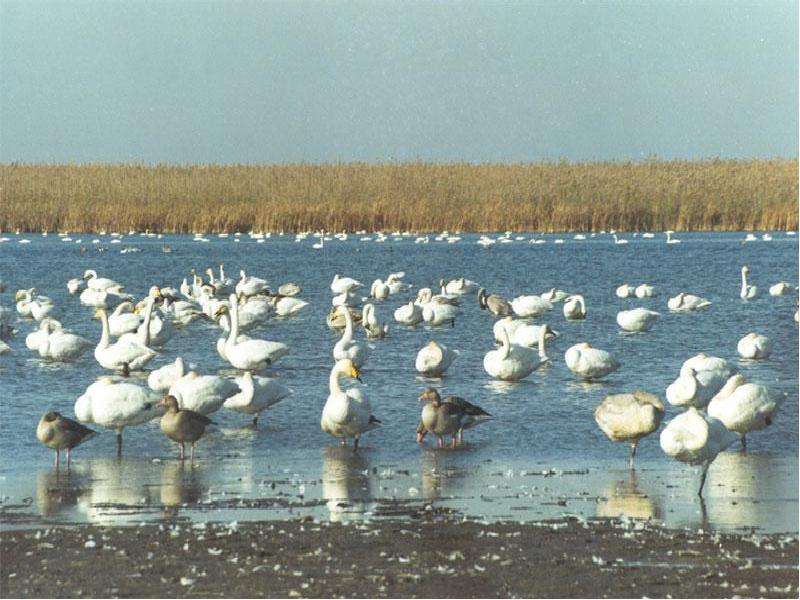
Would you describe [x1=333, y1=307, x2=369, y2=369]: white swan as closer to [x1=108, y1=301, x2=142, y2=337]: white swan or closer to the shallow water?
the shallow water

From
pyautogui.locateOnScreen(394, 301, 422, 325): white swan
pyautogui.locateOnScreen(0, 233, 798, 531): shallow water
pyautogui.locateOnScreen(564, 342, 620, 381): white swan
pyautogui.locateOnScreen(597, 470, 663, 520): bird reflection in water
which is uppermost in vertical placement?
pyautogui.locateOnScreen(394, 301, 422, 325): white swan

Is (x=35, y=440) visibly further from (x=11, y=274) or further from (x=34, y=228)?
(x=34, y=228)

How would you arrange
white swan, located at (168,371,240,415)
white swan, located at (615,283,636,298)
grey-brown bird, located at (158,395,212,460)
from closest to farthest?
grey-brown bird, located at (158,395,212,460)
white swan, located at (168,371,240,415)
white swan, located at (615,283,636,298)

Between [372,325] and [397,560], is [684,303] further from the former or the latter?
[397,560]

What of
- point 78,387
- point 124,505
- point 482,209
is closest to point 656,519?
point 124,505

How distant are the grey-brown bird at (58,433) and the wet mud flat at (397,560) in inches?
92.8

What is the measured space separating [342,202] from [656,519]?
38.6 metres

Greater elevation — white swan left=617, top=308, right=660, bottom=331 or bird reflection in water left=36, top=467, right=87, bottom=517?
white swan left=617, top=308, right=660, bottom=331

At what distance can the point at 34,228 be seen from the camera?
46188 millimetres

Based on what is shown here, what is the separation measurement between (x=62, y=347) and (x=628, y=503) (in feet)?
32.2

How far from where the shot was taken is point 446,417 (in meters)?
11.0

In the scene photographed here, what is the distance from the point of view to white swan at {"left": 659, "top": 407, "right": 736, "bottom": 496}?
30.3 ft

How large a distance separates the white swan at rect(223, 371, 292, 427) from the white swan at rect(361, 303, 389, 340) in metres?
7.42

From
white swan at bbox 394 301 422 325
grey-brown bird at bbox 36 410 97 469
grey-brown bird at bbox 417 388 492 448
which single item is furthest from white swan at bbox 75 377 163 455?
white swan at bbox 394 301 422 325
